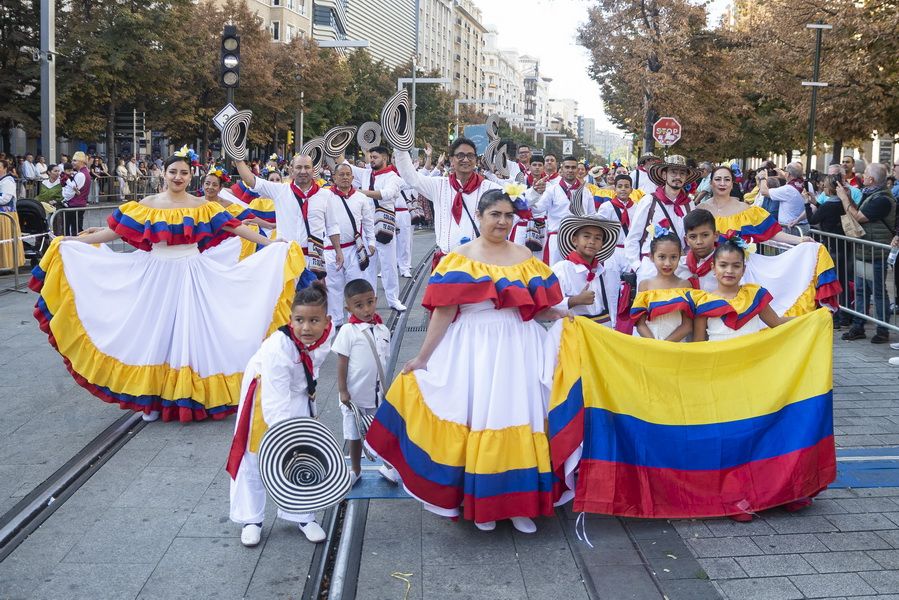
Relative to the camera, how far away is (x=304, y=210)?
10391 millimetres

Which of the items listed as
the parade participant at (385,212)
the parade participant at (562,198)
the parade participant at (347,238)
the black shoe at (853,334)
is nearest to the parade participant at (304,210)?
the parade participant at (347,238)

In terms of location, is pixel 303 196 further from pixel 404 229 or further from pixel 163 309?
pixel 404 229

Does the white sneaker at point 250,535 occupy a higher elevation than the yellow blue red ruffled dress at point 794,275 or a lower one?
lower

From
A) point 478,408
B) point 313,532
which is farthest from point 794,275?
point 313,532

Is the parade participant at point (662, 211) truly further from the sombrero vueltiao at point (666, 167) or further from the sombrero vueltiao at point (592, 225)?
the sombrero vueltiao at point (592, 225)

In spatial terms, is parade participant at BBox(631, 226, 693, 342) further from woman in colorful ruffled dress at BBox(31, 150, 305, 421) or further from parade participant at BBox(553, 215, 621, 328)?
woman in colorful ruffled dress at BBox(31, 150, 305, 421)

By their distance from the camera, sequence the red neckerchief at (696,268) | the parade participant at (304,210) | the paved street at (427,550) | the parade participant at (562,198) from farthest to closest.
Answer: the parade participant at (562,198)
the parade participant at (304,210)
the red neckerchief at (696,268)
the paved street at (427,550)

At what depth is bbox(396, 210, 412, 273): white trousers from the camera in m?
15.7

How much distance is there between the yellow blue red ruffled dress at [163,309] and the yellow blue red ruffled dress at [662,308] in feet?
9.40

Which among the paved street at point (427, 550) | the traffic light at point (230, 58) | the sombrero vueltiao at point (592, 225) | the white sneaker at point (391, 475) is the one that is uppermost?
the traffic light at point (230, 58)

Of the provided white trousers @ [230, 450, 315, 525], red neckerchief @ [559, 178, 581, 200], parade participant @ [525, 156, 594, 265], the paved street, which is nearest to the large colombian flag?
the paved street

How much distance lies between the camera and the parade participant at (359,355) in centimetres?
570

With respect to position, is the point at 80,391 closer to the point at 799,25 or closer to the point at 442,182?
the point at 442,182

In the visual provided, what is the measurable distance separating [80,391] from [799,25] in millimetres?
23157
